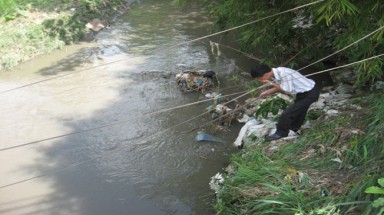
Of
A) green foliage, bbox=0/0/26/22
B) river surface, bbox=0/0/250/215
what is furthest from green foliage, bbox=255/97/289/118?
green foliage, bbox=0/0/26/22

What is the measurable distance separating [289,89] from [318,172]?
103 cm

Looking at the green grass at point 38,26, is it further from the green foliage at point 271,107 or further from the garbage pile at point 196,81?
the green foliage at point 271,107

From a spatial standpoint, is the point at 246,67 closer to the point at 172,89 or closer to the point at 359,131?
the point at 172,89

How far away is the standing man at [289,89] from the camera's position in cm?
410

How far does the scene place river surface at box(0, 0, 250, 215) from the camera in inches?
172

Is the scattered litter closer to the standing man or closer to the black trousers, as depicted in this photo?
the standing man

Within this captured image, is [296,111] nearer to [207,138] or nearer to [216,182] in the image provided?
[216,182]

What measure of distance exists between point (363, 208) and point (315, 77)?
3909 millimetres

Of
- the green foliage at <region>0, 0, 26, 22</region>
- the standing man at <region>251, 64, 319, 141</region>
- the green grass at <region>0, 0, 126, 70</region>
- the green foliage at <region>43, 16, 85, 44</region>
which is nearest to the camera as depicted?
the standing man at <region>251, 64, 319, 141</region>

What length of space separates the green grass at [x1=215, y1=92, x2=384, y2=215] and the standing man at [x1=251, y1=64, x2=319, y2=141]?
0.70ft

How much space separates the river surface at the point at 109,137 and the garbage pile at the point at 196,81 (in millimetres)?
145

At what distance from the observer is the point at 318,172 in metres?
3.47

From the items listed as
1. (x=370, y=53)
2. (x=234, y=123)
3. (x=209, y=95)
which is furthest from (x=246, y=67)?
(x=370, y=53)

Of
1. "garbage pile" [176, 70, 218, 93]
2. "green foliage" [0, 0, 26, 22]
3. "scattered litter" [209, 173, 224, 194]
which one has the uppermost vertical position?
"green foliage" [0, 0, 26, 22]
